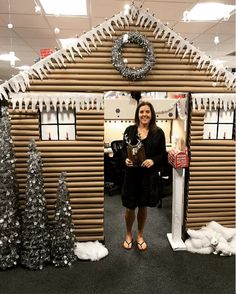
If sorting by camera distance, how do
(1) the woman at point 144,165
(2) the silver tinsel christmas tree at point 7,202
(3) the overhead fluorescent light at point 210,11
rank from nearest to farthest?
(2) the silver tinsel christmas tree at point 7,202 → (1) the woman at point 144,165 → (3) the overhead fluorescent light at point 210,11

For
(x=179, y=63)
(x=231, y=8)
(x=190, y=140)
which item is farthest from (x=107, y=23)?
(x=231, y=8)

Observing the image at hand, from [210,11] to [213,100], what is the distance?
1.91 metres

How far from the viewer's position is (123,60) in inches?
147

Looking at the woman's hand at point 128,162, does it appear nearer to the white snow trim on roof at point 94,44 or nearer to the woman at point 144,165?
the woman at point 144,165

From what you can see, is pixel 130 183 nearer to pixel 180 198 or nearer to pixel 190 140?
pixel 180 198

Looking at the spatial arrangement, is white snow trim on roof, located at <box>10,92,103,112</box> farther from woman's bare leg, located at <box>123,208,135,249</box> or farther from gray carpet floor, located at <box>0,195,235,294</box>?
gray carpet floor, located at <box>0,195,235,294</box>

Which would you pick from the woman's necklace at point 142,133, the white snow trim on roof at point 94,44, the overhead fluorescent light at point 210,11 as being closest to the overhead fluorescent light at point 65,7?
the white snow trim on roof at point 94,44

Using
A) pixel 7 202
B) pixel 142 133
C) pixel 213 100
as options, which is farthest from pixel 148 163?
pixel 7 202

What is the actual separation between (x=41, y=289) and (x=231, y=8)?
4866 mm

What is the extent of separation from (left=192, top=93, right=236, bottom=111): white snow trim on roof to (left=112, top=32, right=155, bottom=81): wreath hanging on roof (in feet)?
2.51

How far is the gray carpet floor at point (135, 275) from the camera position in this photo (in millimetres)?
3238

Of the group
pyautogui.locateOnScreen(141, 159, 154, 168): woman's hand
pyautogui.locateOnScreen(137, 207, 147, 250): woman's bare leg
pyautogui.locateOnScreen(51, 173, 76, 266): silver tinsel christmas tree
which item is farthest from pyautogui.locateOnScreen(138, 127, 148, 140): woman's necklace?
pyautogui.locateOnScreen(51, 173, 76, 266): silver tinsel christmas tree

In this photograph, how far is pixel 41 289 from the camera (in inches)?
127

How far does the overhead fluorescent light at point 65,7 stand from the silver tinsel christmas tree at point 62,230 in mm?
2708
